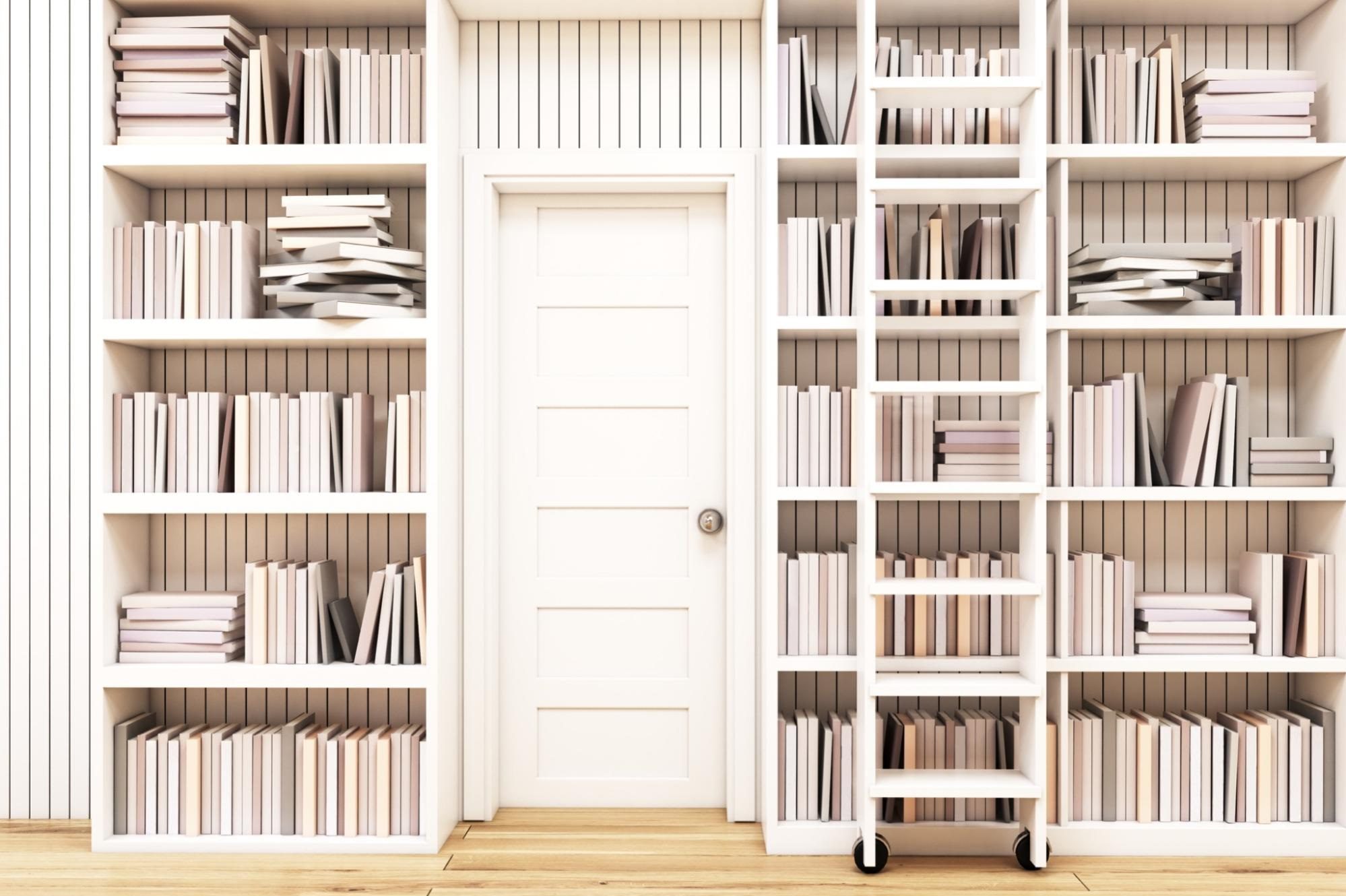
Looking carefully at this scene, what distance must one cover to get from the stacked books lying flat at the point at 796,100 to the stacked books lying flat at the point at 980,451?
0.85 m

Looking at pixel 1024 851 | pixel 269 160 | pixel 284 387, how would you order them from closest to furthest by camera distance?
pixel 1024 851
pixel 269 160
pixel 284 387

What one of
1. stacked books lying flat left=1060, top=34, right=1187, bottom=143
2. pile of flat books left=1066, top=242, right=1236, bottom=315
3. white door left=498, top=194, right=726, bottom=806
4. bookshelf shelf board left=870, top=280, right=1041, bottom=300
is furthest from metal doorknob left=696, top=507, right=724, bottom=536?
stacked books lying flat left=1060, top=34, right=1187, bottom=143

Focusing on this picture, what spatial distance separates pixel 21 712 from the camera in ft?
9.53

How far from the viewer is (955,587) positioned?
2.47 meters

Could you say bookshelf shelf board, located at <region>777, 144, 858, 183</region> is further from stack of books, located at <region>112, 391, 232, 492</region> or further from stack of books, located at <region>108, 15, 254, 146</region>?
stack of books, located at <region>112, 391, 232, 492</region>

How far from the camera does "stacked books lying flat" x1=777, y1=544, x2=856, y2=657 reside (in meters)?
2.73

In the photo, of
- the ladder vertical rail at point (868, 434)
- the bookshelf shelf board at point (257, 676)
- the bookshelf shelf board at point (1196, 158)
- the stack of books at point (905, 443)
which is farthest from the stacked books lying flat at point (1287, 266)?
the bookshelf shelf board at point (257, 676)

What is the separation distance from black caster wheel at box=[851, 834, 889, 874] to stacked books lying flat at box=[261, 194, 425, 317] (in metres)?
1.83

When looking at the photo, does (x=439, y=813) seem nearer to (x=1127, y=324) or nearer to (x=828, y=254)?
(x=828, y=254)

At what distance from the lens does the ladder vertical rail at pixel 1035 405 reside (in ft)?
8.21

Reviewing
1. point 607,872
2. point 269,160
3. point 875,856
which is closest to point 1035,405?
point 875,856

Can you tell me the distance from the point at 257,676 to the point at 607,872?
1054mm

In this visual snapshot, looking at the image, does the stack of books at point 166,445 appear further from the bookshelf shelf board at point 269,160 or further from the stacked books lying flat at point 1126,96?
the stacked books lying flat at point 1126,96

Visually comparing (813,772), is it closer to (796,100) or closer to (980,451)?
(980,451)
